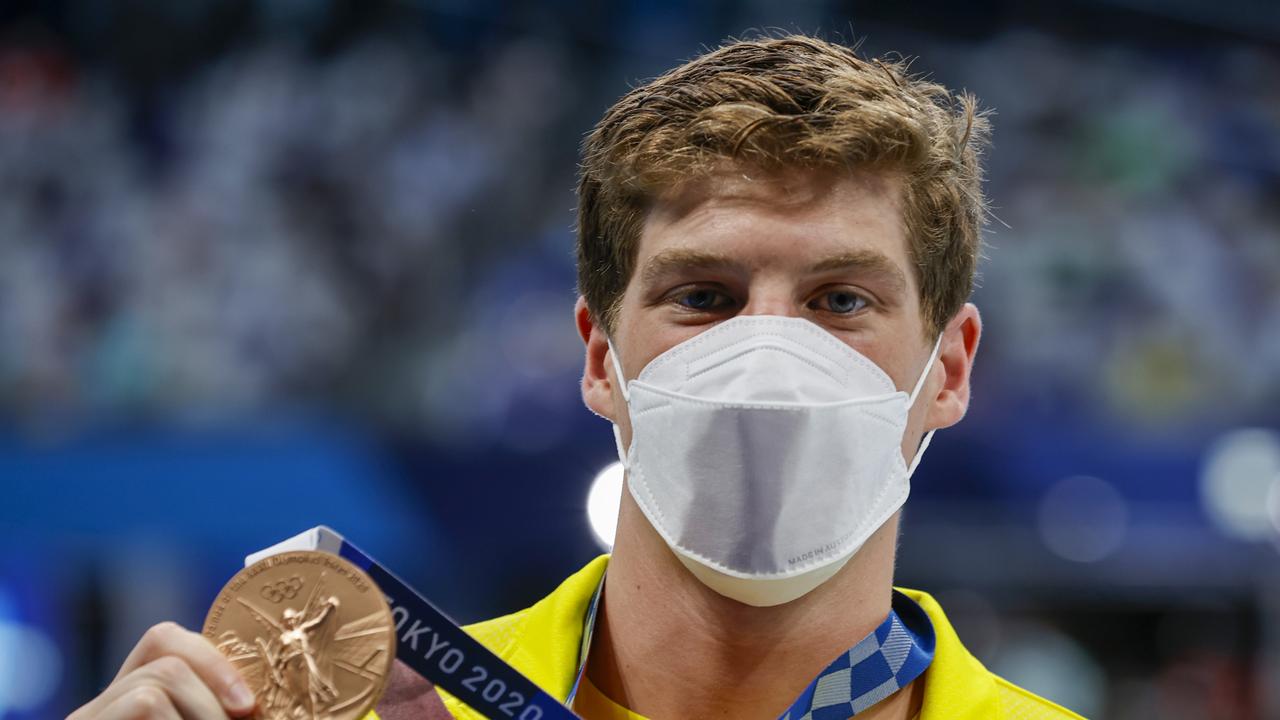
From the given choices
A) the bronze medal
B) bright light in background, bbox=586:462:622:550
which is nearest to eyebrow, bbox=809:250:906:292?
the bronze medal

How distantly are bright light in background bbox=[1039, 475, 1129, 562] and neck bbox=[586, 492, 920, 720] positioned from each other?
19.5 feet

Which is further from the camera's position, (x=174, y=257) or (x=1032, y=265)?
(x=1032, y=265)

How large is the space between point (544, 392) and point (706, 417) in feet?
17.0

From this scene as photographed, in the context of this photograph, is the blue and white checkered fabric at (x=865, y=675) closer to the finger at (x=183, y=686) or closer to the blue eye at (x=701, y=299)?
the blue eye at (x=701, y=299)

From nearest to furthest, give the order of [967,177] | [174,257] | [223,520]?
1. [967,177]
2. [223,520]
3. [174,257]

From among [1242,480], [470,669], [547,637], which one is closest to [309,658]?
[470,669]

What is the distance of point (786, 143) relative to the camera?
2076mm

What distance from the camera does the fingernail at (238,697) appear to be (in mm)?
1698

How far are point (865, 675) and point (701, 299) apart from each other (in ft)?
1.97

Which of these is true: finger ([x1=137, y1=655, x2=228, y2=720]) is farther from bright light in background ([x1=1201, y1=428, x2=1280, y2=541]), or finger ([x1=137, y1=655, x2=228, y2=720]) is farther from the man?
bright light in background ([x1=1201, y1=428, x2=1280, y2=541])

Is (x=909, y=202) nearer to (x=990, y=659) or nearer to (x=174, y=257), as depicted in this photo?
(x=174, y=257)

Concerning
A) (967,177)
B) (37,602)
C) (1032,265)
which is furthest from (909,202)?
(1032,265)

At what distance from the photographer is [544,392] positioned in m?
7.20

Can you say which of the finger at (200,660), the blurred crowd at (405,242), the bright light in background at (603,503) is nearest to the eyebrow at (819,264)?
the finger at (200,660)
